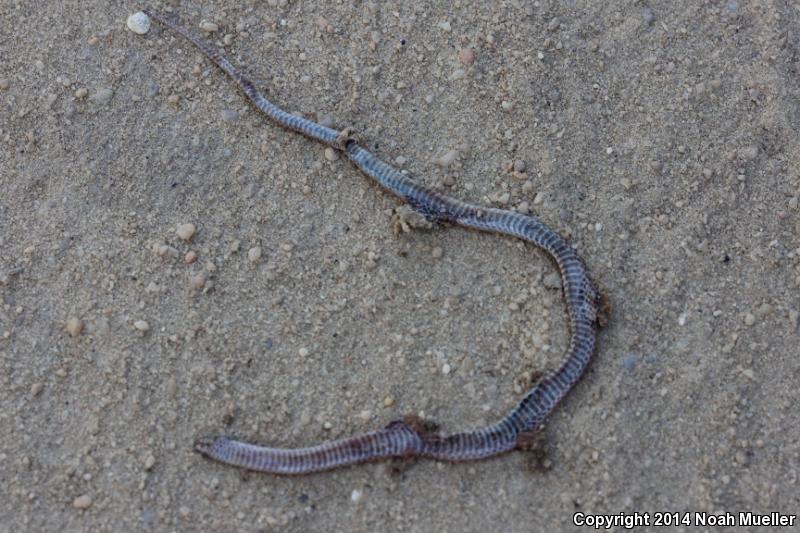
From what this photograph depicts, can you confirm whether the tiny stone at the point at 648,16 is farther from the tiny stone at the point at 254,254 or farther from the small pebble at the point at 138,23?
the small pebble at the point at 138,23

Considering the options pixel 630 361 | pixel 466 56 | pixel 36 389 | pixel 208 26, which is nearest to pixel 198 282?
pixel 36 389

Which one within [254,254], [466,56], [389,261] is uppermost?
[466,56]

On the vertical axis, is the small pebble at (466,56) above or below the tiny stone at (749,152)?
below

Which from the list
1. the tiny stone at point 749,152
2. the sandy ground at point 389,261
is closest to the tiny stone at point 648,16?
the sandy ground at point 389,261

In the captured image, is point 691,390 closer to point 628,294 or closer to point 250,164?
point 628,294

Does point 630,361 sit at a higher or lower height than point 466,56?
lower

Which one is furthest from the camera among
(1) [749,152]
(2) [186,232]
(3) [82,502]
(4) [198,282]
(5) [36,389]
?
(1) [749,152]

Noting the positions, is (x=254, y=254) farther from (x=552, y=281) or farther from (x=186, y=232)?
(x=552, y=281)
